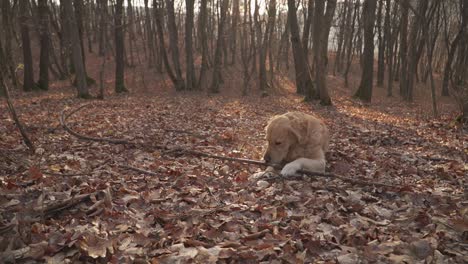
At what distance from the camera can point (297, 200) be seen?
4945mm

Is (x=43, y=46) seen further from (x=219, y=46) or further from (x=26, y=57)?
(x=219, y=46)

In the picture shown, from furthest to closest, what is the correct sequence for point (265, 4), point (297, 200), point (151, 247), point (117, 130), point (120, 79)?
point (265, 4), point (120, 79), point (117, 130), point (297, 200), point (151, 247)

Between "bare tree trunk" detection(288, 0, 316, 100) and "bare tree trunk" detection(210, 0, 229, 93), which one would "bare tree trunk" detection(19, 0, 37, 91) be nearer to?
"bare tree trunk" detection(210, 0, 229, 93)

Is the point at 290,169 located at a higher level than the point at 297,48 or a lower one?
lower

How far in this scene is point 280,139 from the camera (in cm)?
604

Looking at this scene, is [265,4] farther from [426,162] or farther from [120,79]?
[426,162]

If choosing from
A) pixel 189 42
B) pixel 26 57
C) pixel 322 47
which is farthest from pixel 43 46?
pixel 322 47

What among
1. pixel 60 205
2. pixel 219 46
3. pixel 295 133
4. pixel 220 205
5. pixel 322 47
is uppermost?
pixel 219 46

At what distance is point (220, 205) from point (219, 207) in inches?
4.3

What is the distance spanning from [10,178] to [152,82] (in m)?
25.4

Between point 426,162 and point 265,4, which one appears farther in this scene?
point 265,4

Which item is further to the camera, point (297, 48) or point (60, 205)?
point (297, 48)

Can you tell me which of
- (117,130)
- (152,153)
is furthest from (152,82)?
(152,153)

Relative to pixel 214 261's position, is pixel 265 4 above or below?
above
